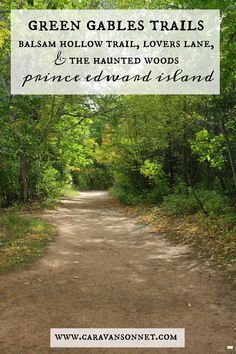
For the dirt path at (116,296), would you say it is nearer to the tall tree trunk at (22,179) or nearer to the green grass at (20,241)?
the green grass at (20,241)

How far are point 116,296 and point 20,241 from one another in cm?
396

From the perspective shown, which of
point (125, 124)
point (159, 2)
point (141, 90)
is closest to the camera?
point (159, 2)

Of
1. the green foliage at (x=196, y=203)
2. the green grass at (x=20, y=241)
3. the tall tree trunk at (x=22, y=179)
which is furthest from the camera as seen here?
the tall tree trunk at (x=22, y=179)

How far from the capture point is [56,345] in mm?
3826

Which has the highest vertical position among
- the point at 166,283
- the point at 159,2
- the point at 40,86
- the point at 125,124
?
the point at 159,2

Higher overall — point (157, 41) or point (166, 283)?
point (157, 41)

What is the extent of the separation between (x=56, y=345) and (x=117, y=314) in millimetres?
1070

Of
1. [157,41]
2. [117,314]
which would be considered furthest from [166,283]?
[157,41]

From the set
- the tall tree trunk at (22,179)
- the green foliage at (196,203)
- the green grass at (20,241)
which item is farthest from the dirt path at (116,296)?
the tall tree trunk at (22,179)

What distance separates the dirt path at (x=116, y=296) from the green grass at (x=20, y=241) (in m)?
0.33

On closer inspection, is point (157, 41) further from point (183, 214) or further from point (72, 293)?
point (72, 293)

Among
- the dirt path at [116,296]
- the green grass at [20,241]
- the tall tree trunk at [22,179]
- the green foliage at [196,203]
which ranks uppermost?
the tall tree trunk at [22,179]

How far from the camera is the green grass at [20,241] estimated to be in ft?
23.4

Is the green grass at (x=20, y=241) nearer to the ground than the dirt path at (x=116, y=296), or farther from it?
farther from it
